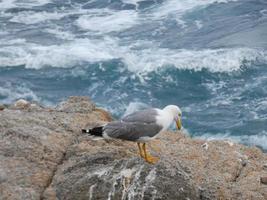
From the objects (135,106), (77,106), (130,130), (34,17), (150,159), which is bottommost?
(135,106)

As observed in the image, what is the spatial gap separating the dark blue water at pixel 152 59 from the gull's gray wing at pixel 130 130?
10951 millimetres

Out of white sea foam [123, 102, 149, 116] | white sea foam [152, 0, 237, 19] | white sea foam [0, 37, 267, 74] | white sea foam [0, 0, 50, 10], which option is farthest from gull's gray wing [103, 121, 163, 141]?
white sea foam [0, 0, 50, 10]

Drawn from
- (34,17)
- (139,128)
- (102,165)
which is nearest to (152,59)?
(34,17)

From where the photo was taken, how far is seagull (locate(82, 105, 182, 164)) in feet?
29.8

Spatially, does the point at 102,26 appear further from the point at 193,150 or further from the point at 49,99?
the point at 193,150

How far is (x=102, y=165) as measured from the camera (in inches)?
339

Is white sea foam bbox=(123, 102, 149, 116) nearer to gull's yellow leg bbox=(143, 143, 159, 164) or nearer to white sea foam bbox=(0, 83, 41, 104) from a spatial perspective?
white sea foam bbox=(0, 83, 41, 104)

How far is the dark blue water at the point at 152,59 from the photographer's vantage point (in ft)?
73.9

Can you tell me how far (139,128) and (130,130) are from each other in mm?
142

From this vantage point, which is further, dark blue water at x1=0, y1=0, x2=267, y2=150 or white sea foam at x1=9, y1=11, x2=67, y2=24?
white sea foam at x1=9, y1=11, x2=67, y2=24

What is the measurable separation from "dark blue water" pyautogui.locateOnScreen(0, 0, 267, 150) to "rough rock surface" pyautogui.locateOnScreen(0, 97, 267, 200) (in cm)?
958

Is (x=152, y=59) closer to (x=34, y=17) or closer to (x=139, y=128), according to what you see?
(x=34, y=17)

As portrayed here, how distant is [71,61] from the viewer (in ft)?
87.5

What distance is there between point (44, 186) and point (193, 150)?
3101 millimetres
